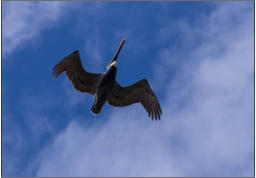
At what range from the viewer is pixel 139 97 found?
2031cm

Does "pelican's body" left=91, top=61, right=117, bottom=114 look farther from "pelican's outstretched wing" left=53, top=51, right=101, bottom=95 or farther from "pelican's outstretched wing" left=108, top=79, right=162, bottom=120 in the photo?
"pelican's outstretched wing" left=108, top=79, right=162, bottom=120

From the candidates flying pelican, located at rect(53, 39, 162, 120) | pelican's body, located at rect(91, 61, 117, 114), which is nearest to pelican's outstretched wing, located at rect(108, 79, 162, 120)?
flying pelican, located at rect(53, 39, 162, 120)

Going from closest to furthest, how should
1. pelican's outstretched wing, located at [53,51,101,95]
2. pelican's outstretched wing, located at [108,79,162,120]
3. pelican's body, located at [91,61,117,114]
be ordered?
pelican's body, located at [91,61,117,114] → pelican's outstretched wing, located at [53,51,101,95] → pelican's outstretched wing, located at [108,79,162,120]

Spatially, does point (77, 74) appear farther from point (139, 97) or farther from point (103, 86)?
point (139, 97)

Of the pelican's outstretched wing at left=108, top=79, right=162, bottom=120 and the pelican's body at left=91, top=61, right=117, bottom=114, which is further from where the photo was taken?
the pelican's outstretched wing at left=108, top=79, right=162, bottom=120

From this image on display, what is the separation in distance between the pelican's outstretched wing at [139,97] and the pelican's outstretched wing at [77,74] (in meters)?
1.30

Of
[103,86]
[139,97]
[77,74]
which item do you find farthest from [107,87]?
[139,97]

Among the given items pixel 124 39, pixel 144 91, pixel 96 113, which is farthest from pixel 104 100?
pixel 124 39

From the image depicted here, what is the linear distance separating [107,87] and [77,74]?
175cm

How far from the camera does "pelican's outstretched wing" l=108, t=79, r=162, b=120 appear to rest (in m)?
20.0

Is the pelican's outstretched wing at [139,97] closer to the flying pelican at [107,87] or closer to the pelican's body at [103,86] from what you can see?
the flying pelican at [107,87]

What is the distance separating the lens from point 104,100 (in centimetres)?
1905

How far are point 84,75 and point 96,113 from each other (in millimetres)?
2114

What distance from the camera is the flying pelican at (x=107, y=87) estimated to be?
739 inches
